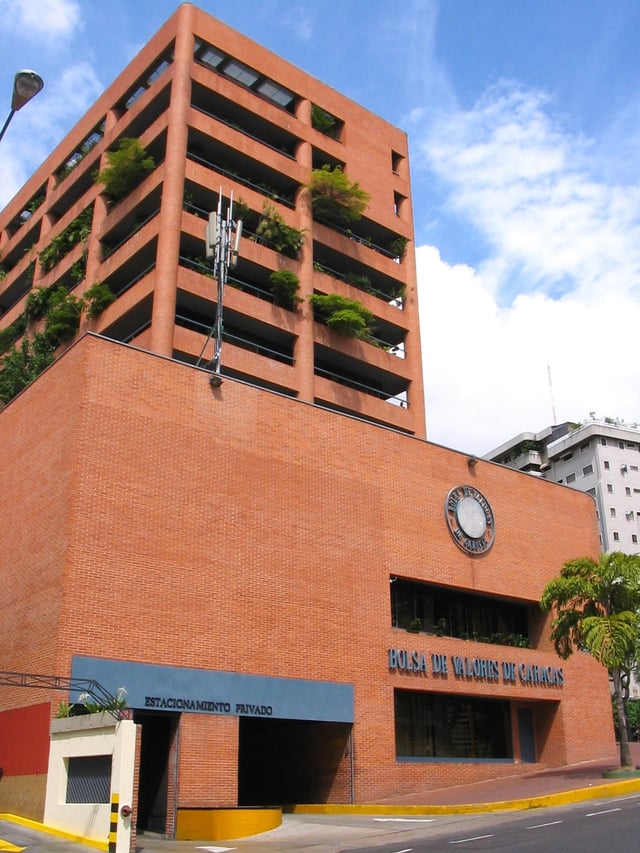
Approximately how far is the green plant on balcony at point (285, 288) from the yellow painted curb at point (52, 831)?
96.8 ft

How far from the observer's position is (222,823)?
68.5 feet

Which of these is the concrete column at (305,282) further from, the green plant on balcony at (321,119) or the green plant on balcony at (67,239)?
the green plant on balcony at (67,239)

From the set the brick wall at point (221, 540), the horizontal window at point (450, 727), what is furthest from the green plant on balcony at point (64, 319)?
the horizontal window at point (450, 727)

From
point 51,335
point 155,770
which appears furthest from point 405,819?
point 51,335

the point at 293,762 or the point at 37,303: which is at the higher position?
the point at 37,303

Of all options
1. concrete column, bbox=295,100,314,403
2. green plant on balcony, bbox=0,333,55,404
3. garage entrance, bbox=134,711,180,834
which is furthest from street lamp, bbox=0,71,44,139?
green plant on balcony, bbox=0,333,55,404

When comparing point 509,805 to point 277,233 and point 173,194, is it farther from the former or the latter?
point 277,233

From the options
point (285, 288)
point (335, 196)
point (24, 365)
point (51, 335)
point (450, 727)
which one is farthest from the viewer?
point (335, 196)

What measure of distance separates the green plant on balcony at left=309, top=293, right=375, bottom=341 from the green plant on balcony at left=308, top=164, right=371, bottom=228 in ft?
17.2

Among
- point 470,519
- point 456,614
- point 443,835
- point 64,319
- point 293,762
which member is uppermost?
point 64,319

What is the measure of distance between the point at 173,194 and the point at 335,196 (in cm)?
1033

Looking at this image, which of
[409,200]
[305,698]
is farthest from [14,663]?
[409,200]

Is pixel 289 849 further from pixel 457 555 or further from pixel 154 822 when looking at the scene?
pixel 457 555

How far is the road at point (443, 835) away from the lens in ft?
50.4
